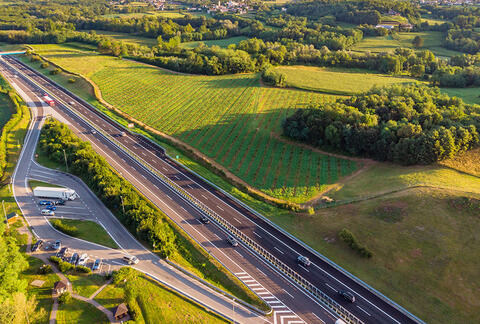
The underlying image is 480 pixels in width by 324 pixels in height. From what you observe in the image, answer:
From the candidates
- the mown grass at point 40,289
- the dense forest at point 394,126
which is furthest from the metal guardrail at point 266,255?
the dense forest at point 394,126

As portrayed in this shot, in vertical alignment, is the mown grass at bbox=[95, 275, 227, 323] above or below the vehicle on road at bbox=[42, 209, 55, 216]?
below

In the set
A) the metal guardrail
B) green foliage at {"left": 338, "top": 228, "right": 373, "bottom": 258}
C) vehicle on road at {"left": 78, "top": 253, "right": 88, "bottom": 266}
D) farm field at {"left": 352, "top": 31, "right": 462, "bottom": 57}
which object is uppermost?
farm field at {"left": 352, "top": 31, "right": 462, "bottom": 57}

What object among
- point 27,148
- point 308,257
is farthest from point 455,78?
point 27,148

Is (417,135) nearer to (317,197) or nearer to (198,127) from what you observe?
(317,197)

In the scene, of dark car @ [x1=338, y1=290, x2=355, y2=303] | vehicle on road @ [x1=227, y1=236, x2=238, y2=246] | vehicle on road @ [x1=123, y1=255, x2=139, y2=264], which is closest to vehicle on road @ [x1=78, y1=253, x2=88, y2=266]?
vehicle on road @ [x1=123, y1=255, x2=139, y2=264]

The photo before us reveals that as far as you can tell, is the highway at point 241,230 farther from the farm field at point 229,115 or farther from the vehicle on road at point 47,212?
the vehicle on road at point 47,212

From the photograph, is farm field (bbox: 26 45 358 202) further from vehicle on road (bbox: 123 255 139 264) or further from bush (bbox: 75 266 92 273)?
bush (bbox: 75 266 92 273)
